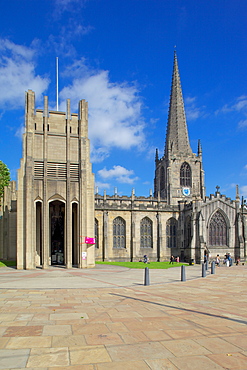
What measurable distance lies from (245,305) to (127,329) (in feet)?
20.4

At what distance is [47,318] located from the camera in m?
10.1

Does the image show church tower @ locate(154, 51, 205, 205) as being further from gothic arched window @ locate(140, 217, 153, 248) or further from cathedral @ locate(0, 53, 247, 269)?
gothic arched window @ locate(140, 217, 153, 248)

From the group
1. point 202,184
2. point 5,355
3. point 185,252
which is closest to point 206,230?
point 185,252

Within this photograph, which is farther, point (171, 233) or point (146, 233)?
point (171, 233)

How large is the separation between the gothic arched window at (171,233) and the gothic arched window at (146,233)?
3011 mm

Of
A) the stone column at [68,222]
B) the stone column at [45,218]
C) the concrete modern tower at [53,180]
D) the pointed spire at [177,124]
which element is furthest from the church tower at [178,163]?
the stone column at [45,218]

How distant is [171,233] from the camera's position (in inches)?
2156

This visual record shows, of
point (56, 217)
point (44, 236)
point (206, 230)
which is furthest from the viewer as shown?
point (206, 230)

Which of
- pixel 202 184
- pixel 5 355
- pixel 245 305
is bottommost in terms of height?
pixel 245 305

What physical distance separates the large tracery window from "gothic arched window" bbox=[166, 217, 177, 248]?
20.6 feet

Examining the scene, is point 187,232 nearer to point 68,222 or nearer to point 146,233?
point 146,233

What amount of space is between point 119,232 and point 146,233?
15.6ft

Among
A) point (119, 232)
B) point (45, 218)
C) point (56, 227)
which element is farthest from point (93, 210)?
point (119, 232)

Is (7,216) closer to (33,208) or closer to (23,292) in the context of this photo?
(33,208)
